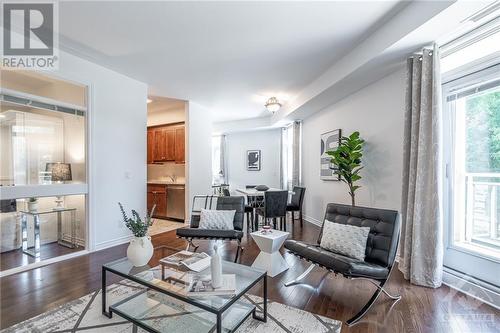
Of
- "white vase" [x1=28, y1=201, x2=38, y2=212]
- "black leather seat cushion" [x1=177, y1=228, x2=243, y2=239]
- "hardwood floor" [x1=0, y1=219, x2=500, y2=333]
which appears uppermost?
"white vase" [x1=28, y1=201, x2=38, y2=212]

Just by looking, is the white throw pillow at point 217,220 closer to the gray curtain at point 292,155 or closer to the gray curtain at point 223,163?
the gray curtain at point 292,155

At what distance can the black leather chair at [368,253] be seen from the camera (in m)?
2.15

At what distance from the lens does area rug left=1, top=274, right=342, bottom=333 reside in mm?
1899

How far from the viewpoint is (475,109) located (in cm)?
267

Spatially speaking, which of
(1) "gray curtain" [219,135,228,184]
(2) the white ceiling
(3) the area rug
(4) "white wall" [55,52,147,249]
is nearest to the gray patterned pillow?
(3) the area rug

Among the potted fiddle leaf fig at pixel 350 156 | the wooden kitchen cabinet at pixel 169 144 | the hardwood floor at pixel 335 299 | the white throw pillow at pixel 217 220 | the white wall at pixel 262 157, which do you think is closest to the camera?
the hardwood floor at pixel 335 299

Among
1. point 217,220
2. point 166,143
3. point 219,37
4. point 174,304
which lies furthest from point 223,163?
point 174,304

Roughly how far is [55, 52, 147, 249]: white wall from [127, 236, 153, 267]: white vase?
2.07 metres

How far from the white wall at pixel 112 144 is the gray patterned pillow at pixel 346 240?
131 inches

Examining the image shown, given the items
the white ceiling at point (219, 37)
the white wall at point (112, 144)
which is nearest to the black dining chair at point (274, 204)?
the white ceiling at point (219, 37)

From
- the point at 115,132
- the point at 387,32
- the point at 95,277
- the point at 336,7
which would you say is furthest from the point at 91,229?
the point at 387,32

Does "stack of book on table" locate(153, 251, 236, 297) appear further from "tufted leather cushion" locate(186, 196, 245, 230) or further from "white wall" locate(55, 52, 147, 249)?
"white wall" locate(55, 52, 147, 249)

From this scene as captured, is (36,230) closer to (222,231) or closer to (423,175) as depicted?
(222,231)

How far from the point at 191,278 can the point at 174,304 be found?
0.31 metres
